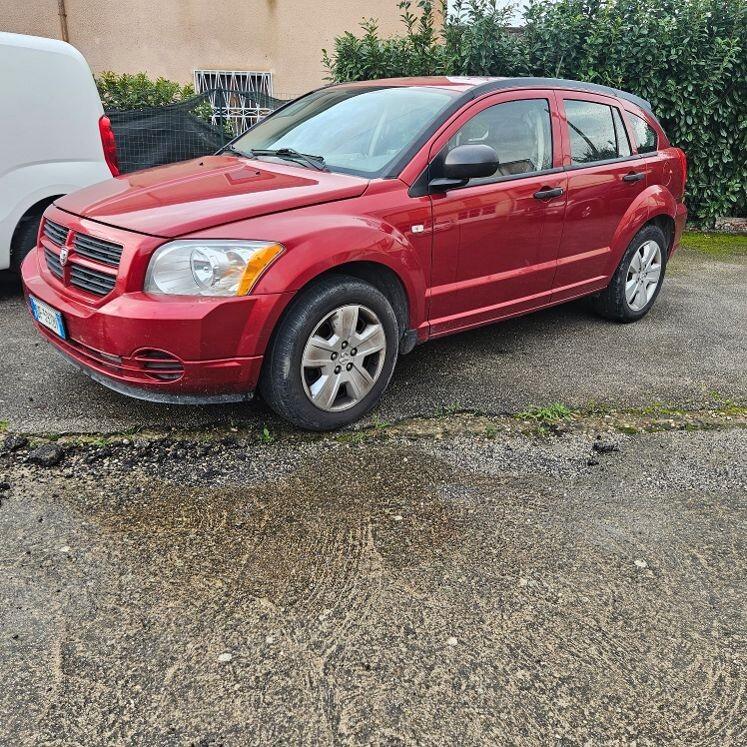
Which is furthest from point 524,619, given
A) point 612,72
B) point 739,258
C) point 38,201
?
point 612,72

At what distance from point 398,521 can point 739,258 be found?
7.06m

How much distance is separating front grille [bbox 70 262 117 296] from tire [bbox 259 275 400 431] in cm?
79

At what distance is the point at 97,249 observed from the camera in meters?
3.49

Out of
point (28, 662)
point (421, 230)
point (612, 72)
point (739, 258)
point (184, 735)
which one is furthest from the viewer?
point (612, 72)

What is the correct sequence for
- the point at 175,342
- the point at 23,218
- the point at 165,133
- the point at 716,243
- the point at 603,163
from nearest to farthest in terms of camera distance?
the point at 175,342, the point at 603,163, the point at 23,218, the point at 165,133, the point at 716,243

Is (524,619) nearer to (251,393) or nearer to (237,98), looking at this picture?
(251,393)

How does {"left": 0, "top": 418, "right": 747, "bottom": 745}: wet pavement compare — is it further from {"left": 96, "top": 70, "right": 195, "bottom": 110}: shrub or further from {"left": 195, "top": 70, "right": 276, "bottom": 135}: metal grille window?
{"left": 96, "top": 70, "right": 195, "bottom": 110}: shrub

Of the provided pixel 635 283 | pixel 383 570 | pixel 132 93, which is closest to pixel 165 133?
pixel 132 93

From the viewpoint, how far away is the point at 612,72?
359 inches

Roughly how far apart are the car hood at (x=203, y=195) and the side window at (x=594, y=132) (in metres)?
1.84

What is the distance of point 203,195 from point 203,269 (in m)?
0.54

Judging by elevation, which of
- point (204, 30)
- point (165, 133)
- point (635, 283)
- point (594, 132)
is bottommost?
point (635, 283)

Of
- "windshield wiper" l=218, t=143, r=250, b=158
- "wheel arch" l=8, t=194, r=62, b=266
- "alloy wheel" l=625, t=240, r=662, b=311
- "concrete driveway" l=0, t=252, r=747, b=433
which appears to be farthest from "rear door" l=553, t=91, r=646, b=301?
"wheel arch" l=8, t=194, r=62, b=266

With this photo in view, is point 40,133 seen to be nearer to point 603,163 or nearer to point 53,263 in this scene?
point 53,263
